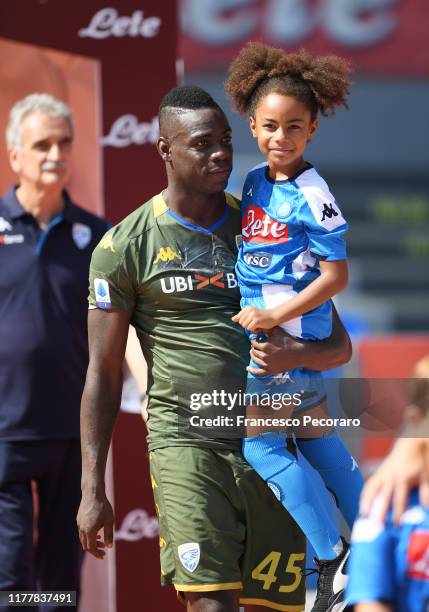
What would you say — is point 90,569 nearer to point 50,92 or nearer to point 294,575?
point 294,575

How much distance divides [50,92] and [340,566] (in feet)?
8.80

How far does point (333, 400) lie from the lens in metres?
4.06

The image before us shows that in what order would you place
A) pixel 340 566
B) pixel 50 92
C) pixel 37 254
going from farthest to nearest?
pixel 50 92 < pixel 37 254 < pixel 340 566

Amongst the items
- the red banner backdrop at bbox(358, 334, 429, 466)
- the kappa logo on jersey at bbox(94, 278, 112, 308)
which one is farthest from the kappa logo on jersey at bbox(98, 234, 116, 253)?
the red banner backdrop at bbox(358, 334, 429, 466)

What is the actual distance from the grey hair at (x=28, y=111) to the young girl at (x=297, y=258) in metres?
1.51

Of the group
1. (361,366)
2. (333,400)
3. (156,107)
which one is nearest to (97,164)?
(156,107)

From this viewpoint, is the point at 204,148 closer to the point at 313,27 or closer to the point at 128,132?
the point at 128,132

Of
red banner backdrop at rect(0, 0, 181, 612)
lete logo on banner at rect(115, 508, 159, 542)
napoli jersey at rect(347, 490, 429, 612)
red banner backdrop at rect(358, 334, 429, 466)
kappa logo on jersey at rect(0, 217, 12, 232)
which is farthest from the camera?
red banner backdrop at rect(358, 334, 429, 466)

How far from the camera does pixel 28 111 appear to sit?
5.26 metres

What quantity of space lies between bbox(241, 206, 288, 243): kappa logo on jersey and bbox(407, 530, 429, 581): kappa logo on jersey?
1347 mm

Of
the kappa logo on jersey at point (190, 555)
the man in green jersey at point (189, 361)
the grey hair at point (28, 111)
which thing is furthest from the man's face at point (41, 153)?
the kappa logo on jersey at point (190, 555)

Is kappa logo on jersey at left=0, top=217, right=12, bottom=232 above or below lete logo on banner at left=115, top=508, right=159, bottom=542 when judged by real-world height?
above

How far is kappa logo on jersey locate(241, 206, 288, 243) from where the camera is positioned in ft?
12.6

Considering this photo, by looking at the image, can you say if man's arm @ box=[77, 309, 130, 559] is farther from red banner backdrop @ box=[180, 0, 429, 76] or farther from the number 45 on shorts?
red banner backdrop @ box=[180, 0, 429, 76]
